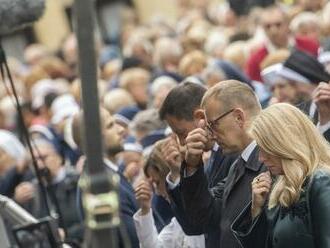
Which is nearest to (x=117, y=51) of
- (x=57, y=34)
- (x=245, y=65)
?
(x=57, y=34)

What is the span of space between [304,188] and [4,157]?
6.27m

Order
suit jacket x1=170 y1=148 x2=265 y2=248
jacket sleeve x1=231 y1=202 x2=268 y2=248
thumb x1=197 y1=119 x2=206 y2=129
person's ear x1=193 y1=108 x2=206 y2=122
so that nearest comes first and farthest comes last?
jacket sleeve x1=231 y1=202 x2=268 y2=248 → suit jacket x1=170 y1=148 x2=265 y2=248 → thumb x1=197 y1=119 x2=206 y2=129 → person's ear x1=193 y1=108 x2=206 y2=122

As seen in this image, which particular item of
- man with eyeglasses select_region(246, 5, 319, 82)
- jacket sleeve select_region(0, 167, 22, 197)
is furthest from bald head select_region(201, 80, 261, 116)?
man with eyeglasses select_region(246, 5, 319, 82)

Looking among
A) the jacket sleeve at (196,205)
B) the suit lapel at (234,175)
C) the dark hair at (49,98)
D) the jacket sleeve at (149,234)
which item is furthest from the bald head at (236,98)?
the dark hair at (49,98)

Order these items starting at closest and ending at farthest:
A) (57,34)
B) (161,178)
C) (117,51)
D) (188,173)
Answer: (188,173) → (161,178) → (117,51) → (57,34)

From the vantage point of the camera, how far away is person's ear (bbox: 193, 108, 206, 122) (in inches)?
340

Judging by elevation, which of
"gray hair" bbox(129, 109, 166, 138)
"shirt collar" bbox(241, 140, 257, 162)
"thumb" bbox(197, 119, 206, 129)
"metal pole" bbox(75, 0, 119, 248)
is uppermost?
"metal pole" bbox(75, 0, 119, 248)

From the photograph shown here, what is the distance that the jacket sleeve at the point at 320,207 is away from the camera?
7.23 metres

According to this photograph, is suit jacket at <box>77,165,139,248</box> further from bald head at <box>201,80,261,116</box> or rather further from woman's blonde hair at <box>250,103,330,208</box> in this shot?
woman's blonde hair at <box>250,103,330,208</box>

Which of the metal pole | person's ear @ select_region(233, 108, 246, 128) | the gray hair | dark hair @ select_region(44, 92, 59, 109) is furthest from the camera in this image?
dark hair @ select_region(44, 92, 59, 109)

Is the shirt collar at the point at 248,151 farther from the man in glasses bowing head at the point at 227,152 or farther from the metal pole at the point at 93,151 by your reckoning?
the metal pole at the point at 93,151

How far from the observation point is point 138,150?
11.8 meters

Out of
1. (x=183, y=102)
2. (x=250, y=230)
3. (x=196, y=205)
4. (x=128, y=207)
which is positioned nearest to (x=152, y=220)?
(x=128, y=207)

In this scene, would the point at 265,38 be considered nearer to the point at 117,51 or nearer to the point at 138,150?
the point at 138,150
